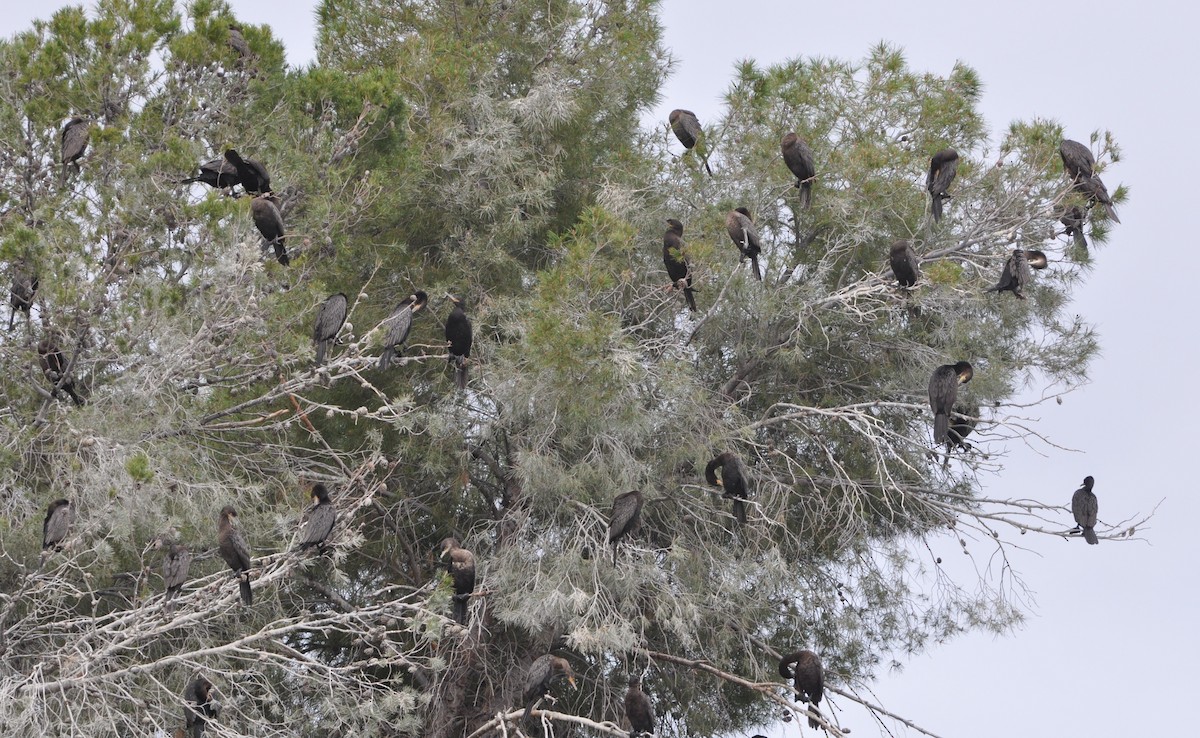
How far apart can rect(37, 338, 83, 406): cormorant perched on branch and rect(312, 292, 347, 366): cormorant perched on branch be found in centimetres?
142

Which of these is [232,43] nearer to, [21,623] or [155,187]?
[155,187]

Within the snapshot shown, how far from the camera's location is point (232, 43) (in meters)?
10.5

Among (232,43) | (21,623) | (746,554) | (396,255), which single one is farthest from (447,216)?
(21,623)

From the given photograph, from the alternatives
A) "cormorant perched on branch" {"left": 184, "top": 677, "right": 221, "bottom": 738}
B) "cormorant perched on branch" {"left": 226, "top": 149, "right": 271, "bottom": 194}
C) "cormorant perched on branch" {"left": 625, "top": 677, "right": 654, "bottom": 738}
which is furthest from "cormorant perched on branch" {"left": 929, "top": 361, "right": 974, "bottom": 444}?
"cormorant perched on branch" {"left": 184, "top": 677, "right": 221, "bottom": 738}

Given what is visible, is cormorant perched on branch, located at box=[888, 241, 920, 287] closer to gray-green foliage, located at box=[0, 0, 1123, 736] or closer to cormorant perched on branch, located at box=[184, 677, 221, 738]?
gray-green foliage, located at box=[0, 0, 1123, 736]

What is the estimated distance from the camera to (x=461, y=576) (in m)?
8.68

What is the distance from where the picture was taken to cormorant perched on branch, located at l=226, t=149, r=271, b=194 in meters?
9.20

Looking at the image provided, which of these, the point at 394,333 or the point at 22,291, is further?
the point at 394,333

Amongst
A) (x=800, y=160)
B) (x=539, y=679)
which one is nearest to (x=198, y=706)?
(x=539, y=679)

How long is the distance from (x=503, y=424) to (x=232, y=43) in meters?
3.36

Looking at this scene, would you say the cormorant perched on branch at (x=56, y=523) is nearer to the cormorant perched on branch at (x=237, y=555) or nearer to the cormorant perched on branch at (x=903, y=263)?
the cormorant perched on branch at (x=237, y=555)

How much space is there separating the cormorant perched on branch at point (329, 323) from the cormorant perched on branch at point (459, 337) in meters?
0.86

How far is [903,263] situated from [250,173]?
4.15 metres

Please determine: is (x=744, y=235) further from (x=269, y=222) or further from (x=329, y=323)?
(x=269, y=222)
